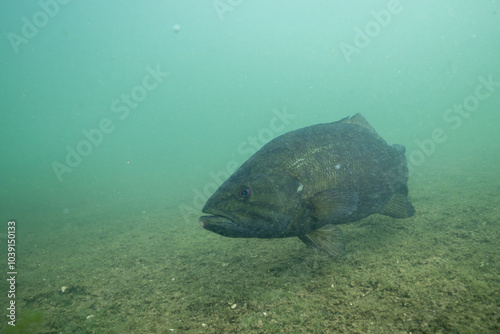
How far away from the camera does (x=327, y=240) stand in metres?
2.80

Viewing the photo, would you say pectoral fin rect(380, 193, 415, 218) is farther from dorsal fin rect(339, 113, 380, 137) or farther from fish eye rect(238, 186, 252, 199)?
fish eye rect(238, 186, 252, 199)

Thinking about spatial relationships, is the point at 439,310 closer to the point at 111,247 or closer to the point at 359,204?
the point at 359,204

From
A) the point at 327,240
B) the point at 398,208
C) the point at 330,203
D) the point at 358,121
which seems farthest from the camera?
the point at 358,121

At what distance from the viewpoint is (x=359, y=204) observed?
3168 mm

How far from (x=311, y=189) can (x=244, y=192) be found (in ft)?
2.77

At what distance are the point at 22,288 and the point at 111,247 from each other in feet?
6.57

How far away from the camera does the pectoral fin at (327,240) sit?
8.89 feet

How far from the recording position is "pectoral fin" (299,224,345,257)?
271 centimetres

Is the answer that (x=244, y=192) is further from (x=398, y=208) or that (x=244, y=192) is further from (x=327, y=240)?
(x=398, y=208)

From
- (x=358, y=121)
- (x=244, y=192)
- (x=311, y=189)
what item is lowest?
(x=311, y=189)

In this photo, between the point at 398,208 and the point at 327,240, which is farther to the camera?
the point at 398,208

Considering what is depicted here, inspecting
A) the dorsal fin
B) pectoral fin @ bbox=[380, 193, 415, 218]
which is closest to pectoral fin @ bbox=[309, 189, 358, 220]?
pectoral fin @ bbox=[380, 193, 415, 218]

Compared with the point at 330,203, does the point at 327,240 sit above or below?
below

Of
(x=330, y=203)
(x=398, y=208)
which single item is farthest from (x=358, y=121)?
(x=330, y=203)
